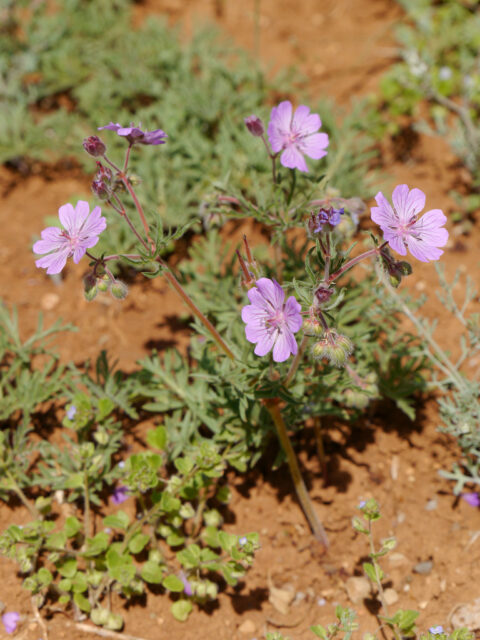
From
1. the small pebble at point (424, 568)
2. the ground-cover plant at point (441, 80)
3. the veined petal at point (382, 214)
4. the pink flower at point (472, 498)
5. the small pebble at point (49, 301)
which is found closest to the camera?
the veined petal at point (382, 214)

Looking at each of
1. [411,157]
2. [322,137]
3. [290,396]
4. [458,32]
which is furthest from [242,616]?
[458,32]

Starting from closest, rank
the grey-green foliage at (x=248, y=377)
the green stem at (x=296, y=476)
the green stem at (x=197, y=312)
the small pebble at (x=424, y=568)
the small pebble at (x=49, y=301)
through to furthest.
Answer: the green stem at (x=197, y=312) → the green stem at (x=296, y=476) → the grey-green foliage at (x=248, y=377) → the small pebble at (x=424, y=568) → the small pebble at (x=49, y=301)

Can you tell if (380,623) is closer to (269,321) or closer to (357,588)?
(357,588)

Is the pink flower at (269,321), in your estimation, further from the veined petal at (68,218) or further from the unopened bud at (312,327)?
the veined petal at (68,218)

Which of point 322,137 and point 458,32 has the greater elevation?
point 322,137

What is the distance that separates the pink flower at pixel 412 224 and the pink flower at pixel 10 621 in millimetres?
2244

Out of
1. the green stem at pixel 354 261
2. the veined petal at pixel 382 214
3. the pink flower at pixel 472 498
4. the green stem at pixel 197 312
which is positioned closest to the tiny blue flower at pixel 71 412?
the green stem at pixel 197 312

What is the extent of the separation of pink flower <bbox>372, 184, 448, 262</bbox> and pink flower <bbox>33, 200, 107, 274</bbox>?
95 centimetres

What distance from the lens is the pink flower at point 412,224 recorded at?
6.95 feet

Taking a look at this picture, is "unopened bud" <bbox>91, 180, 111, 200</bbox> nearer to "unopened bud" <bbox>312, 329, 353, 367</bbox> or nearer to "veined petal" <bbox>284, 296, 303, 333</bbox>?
"veined petal" <bbox>284, 296, 303, 333</bbox>

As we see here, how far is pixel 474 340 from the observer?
3.12 metres

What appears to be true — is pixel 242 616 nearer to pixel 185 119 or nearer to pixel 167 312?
pixel 167 312

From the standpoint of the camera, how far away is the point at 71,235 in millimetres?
2324

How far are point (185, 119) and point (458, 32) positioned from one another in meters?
2.29
